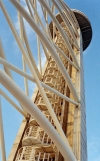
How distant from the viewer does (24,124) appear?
1952cm

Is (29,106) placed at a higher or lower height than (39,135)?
higher

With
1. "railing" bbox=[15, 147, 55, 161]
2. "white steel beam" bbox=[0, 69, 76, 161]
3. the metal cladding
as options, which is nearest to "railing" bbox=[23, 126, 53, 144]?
"railing" bbox=[15, 147, 55, 161]

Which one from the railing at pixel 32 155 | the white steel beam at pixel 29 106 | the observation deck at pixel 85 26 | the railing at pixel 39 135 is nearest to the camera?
the white steel beam at pixel 29 106

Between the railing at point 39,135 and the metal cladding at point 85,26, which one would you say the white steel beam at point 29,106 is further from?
the metal cladding at point 85,26

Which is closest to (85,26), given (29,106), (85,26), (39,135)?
(85,26)

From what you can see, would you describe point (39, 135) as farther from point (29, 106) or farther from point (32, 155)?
point (29, 106)

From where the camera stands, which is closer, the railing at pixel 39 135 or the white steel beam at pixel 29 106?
the white steel beam at pixel 29 106

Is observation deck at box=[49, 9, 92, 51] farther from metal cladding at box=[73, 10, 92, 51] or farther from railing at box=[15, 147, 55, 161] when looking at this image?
railing at box=[15, 147, 55, 161]

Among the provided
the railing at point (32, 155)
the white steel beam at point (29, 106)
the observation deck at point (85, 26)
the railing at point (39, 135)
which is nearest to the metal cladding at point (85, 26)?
the observation deck at point (85, 26)

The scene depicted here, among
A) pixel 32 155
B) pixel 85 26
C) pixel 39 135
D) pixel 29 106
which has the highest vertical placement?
pixel 29 106

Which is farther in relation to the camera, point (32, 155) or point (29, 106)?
point (32, 155)

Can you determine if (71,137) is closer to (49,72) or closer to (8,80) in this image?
(8,80)

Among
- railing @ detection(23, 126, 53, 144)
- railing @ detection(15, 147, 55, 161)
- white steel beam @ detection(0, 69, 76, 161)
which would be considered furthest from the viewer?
railing @ detection(23, 126, 53, 144)

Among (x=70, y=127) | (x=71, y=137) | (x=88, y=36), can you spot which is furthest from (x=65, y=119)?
(x=88, y=36)
